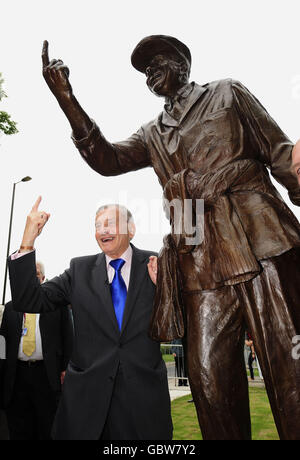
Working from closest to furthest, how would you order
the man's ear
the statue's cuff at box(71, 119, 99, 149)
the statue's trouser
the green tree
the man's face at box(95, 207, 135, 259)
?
the statue's trouser < the statue's cuff at box(71, 119, 99, 149) < the man's face at box(95, 207, 135, 259) < the man's ear < the green tree

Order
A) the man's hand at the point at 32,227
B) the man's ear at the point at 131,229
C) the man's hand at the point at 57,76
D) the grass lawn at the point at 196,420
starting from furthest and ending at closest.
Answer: the grass lawn at the point at 196,420
the man's ear at the point at 131,229
the man's hand at the point at 32,227
the man's hand at the point at 57,76

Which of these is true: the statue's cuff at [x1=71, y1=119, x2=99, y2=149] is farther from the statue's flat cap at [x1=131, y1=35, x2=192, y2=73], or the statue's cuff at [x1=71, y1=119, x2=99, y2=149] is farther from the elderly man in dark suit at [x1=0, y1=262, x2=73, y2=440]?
the elderly man in dark suit at [x1=0, y1=262, x2=73, y2=440]

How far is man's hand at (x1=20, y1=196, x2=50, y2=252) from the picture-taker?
2.30 m

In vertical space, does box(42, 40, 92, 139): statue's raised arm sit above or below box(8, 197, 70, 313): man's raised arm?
Result: above

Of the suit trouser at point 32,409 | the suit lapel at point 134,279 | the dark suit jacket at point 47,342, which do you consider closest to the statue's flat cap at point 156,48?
the suit lapel at point 134,279

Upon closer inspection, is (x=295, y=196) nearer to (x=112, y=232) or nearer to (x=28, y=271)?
(x=112, y=232)

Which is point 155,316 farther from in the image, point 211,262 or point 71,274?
point 71,274

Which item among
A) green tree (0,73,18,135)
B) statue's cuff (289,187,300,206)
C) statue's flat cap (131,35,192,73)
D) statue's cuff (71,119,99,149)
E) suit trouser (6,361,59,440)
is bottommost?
suit trouser (6,361,59,440)

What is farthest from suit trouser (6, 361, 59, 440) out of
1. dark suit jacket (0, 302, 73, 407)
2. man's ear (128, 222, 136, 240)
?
man's ear (128, 222, 136, 240)

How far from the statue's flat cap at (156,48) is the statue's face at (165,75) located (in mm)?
32

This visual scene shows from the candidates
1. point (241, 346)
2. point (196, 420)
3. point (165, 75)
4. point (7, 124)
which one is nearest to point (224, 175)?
point (165, 75)

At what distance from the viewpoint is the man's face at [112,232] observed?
2617mm

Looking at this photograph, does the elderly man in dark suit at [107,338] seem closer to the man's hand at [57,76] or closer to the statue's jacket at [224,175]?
the statue's jacket at [224,175]

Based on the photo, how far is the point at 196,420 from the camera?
243 inches
